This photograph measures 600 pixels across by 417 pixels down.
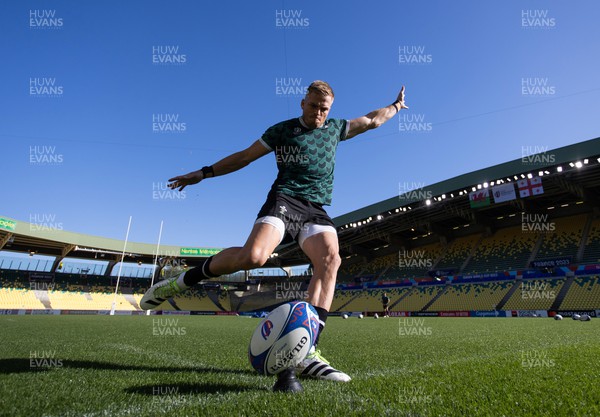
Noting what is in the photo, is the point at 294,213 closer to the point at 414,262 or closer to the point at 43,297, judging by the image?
A: the point at 414,262

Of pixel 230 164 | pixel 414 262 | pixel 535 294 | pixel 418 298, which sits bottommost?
pixel 418 298

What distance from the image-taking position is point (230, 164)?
3150mm

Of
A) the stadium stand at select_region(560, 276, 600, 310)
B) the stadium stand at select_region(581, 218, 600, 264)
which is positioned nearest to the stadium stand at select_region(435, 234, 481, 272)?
the stadium stand at select_region(581, 218, 600, 264)

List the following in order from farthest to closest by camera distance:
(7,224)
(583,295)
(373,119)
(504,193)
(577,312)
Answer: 1. (7,224)
2. (504,193)
3. (583,295)
4. (577,312)
5. (373,119)

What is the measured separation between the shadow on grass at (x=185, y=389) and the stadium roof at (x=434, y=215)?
25655 mm

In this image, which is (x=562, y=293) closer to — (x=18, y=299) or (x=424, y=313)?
(x=424, y=313)

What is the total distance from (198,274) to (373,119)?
2.40 meters

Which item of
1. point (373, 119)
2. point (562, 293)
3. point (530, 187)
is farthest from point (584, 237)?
point (373, 119)

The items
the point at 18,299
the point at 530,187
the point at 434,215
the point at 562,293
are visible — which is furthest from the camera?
the point at 18,299

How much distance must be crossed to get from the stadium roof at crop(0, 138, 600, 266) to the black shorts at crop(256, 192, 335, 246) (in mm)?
24525

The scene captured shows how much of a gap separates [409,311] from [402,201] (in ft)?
30.5

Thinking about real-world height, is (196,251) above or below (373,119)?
below

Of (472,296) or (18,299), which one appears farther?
(18,299)

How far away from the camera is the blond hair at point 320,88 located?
3074 mm
